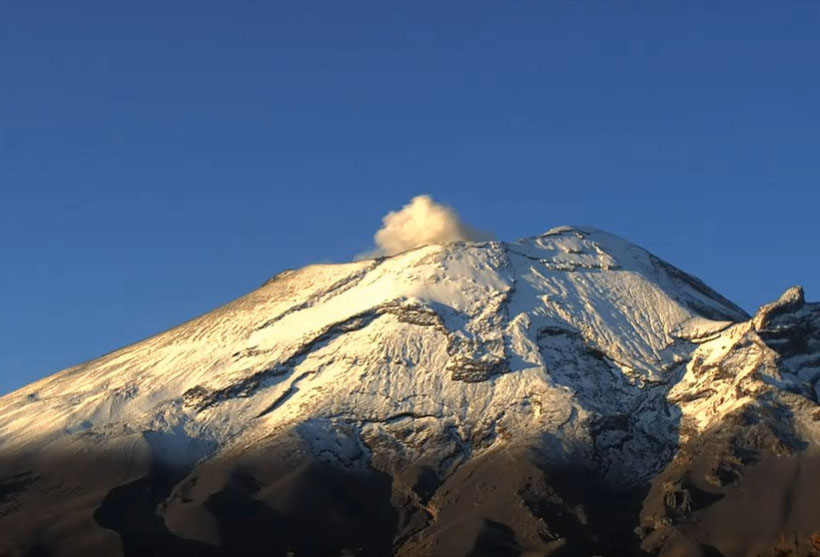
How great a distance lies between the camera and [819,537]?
124438mm

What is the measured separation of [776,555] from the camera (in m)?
132

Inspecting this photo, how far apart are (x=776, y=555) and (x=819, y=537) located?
810 cm
